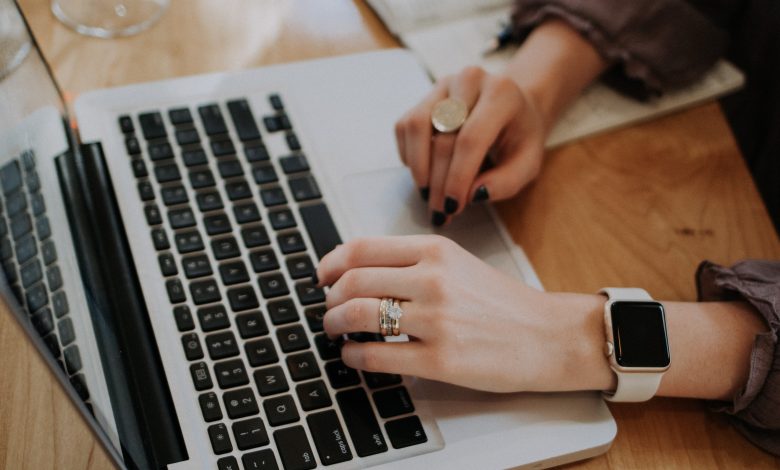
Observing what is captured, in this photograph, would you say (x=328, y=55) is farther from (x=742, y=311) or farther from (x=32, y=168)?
(x=742, y=311)

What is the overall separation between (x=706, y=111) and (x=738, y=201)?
127 millimetres

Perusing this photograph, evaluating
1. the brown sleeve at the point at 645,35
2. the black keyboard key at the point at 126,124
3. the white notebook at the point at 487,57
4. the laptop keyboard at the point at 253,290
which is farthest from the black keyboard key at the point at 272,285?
the brown sleeve at the point at 645,35

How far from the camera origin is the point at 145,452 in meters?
0.53

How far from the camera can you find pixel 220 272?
0.63 m

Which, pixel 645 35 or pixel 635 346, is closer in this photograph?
pixel 635 346

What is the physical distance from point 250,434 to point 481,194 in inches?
11.7

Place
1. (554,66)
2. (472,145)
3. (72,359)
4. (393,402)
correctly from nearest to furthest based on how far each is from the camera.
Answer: (72,359), (393,402), (472,145), (554,66)

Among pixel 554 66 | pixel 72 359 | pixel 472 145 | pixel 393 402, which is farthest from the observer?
pixel 554 66

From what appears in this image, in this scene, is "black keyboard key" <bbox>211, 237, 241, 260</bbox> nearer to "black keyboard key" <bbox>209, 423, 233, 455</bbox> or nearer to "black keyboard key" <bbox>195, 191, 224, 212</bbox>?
"black keyboard key" <bbox>195, 191, 224, 212</bbox>

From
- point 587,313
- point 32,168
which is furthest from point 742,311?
point 32,168

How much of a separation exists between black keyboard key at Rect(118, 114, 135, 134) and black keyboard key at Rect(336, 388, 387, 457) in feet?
1.08

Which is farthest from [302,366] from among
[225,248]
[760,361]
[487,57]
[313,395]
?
[487,57]

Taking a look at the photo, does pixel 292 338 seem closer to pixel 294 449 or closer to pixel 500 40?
pixel 294 449

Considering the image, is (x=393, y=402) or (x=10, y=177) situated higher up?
(x=10, y=177)
